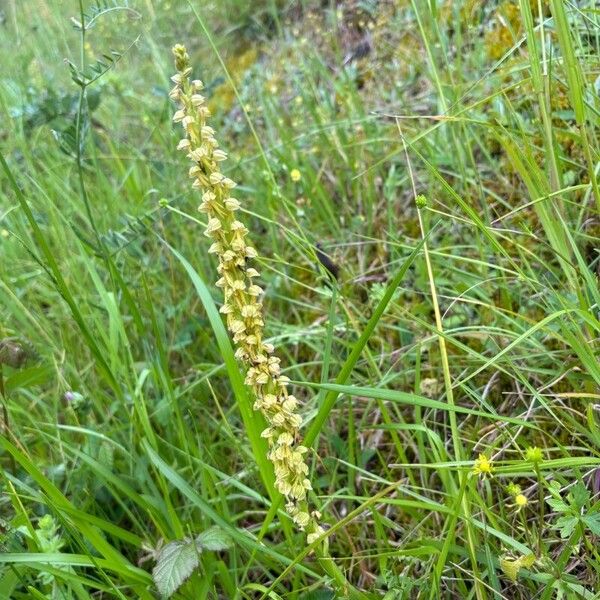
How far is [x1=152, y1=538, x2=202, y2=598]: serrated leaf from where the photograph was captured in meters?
1.09

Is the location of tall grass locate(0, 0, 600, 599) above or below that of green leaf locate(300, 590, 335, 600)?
above

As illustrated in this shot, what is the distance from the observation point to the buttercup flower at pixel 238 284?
915 millimetres

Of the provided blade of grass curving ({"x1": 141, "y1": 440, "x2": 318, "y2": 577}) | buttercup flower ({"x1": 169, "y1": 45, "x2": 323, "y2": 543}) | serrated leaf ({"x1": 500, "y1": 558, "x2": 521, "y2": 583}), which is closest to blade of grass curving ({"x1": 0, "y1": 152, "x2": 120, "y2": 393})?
blade of grass curving ({"x1": 141, "y1": 440, "x2": 318, "y2": 577})

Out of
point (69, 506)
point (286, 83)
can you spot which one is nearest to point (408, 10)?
point (286, 83)

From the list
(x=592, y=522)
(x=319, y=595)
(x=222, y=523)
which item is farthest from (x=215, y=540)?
(x=592, y=522)

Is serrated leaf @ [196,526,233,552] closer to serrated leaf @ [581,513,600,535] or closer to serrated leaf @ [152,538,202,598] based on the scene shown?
serrated leaf @ [152,538,202,598]

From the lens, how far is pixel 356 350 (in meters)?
0.96

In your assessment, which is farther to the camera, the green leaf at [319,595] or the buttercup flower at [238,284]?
the green leaf at [319,595]

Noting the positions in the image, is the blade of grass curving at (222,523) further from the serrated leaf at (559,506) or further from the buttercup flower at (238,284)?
the serrated leaf at (559,506)

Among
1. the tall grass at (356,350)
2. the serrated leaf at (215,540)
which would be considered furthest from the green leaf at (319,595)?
the serrated leaf at (215,540)

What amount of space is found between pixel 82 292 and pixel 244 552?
36.0 inches

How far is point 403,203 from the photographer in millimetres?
2199

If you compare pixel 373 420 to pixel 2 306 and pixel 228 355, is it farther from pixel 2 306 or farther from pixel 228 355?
pixel 2 306

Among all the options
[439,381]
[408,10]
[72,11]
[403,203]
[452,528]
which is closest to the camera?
[452,528]
